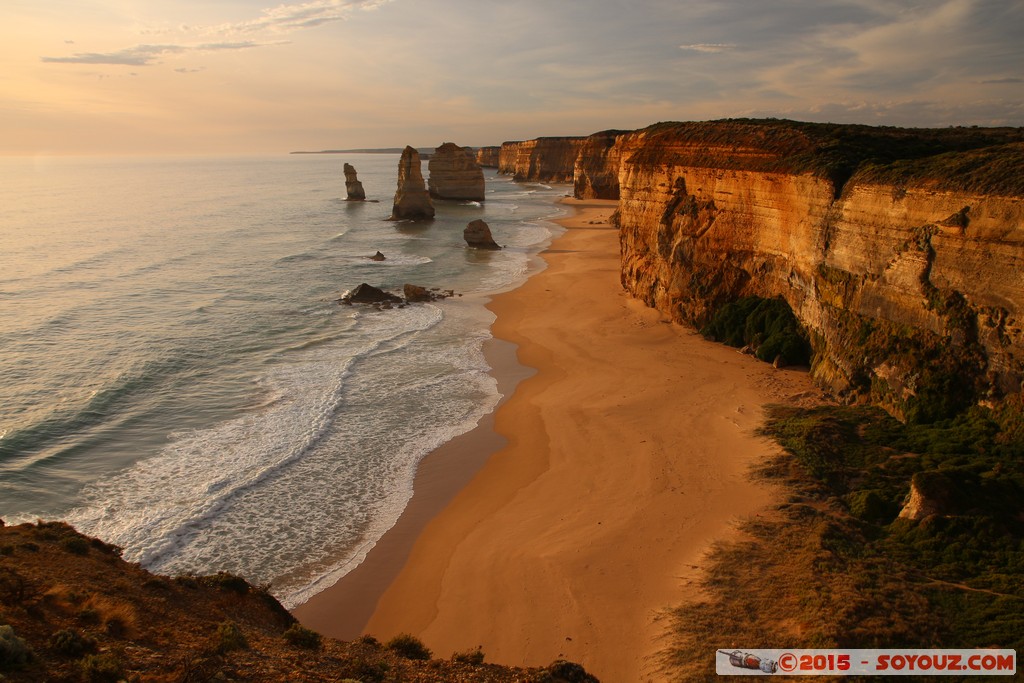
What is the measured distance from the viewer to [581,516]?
44.6ft

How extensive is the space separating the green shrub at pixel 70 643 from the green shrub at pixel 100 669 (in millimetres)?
306

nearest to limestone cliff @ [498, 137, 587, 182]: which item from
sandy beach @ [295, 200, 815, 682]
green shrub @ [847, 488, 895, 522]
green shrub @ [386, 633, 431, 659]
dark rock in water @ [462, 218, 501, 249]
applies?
dark rock in water @ [462, 218, 501, 249]

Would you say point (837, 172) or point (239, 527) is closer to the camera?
point (239, 527)

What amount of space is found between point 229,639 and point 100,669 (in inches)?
57.2

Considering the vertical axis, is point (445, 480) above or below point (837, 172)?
below

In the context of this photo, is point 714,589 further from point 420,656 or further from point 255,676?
point 255,676

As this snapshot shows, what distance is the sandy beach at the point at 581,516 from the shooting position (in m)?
10.6

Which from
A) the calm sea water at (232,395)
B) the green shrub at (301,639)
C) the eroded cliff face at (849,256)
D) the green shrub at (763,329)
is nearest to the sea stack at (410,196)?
the calm sea water at (232,395)

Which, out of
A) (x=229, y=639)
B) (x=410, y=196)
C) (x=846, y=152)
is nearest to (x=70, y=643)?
(x=229, y=639)

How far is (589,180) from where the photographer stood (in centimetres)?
9488

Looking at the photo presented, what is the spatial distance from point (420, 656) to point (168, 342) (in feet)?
74.2

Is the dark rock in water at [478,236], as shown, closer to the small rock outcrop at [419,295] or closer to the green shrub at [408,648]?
the small rock outcrop at [419,295]

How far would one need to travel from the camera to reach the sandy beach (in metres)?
10.6

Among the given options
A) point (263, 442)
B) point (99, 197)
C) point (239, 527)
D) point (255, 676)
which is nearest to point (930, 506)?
point (255, 676)
